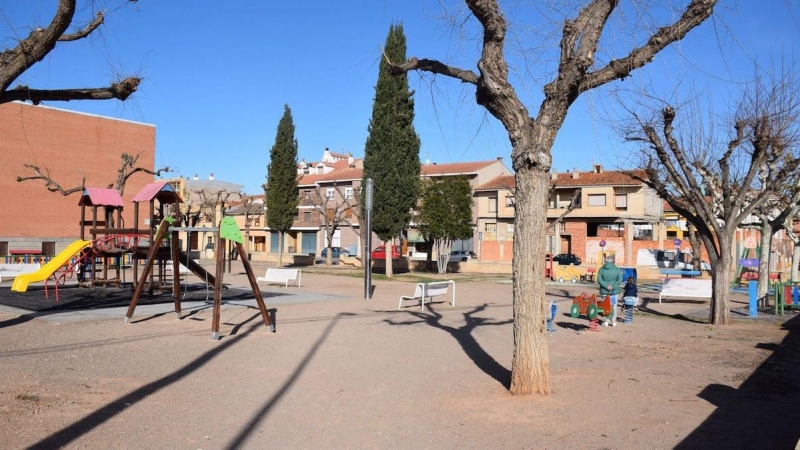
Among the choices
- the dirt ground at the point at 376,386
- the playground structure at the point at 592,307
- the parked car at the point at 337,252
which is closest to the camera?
the dirt ground at the point at 376,386

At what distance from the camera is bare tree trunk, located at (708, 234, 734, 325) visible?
579 inches

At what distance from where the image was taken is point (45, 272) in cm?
1650

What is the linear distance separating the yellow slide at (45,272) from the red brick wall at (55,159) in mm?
24690

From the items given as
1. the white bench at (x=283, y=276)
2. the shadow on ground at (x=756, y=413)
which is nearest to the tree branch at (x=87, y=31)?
the shadow on ground at (x=756, y=413)

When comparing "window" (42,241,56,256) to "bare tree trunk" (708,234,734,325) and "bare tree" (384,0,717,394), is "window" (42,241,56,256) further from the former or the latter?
"bare tree" (384,0,717,394)

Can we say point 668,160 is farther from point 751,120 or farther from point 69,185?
point 69,185

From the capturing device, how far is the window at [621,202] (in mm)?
51531

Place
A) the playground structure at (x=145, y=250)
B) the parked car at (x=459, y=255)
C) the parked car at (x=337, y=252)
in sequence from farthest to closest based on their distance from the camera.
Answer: the parked car at (x=337, y=252) < the parked car at (x=459, y=255) < the playground structure at (x=145, y=250)

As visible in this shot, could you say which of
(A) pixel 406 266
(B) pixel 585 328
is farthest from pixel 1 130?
(B) pixel 585 328

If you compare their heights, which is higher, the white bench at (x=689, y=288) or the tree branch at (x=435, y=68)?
the tree branch at (x=435, y=68)

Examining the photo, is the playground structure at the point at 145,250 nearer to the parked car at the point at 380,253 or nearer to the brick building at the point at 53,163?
the brick building at the point at 53,163

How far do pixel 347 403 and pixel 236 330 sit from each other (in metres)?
5.83

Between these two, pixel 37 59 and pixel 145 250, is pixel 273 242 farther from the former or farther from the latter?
pixel 37 59

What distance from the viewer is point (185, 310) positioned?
15.2m
